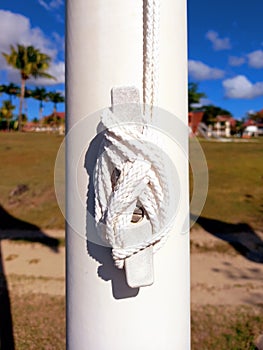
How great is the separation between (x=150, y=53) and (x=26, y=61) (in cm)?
1646

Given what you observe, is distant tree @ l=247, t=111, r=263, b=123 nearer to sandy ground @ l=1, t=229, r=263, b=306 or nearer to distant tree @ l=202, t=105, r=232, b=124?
distant tree @ l=202, t=105, r=232, b=124

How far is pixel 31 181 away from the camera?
17.2 ft

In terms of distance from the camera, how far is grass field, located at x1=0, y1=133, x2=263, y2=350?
5.20ft

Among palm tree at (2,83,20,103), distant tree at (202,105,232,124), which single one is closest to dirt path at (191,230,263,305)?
palm tree at (2,83,20,103)

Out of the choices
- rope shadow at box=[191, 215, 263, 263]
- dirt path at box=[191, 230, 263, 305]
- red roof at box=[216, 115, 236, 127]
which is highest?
red roof at box=[216, 115, 236, 127]

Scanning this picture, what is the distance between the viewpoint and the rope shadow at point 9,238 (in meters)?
1.62

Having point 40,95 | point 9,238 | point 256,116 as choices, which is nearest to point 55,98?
point 40,95

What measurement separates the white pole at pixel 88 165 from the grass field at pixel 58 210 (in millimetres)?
1273

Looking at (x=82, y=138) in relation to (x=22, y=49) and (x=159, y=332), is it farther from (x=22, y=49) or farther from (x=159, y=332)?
(x=22, y=49)

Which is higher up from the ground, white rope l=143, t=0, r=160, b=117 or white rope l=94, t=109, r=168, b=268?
white rope l=143, t=0, r=160, b=117

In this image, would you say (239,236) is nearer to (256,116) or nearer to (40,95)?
(40,95)

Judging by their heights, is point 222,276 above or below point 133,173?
below

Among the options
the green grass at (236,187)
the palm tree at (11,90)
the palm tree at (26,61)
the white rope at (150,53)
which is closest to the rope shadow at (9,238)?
the white rope at (150,53)

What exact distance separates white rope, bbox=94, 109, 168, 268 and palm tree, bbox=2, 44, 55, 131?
15874 mm
